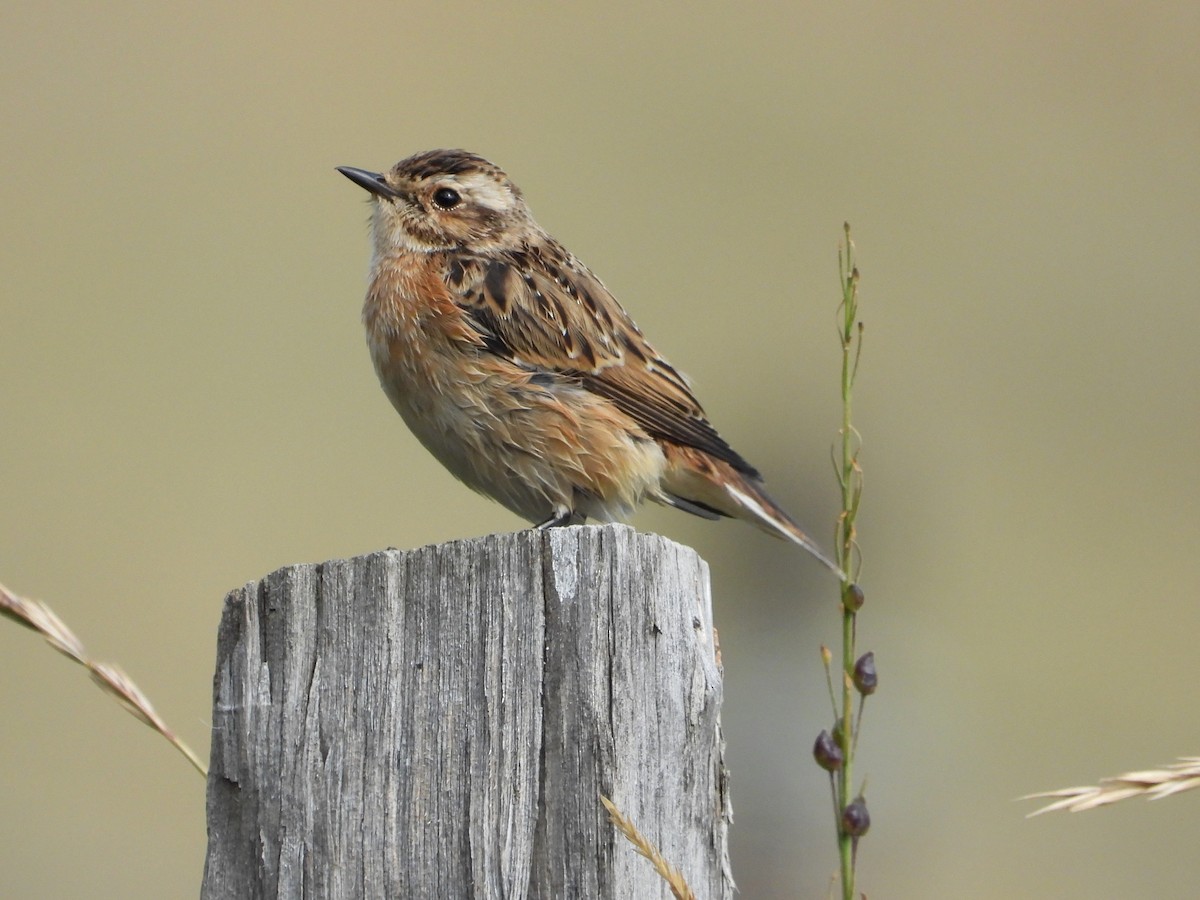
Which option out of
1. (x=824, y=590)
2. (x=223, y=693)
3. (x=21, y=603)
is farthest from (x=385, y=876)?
(x=824, y=590)

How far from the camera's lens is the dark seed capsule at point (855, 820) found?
6.03 feet

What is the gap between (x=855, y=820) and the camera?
1.85 metres

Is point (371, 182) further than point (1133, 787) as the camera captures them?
Yes

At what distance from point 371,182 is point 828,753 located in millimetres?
3789

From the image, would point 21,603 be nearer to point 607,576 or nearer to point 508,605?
point 508,605

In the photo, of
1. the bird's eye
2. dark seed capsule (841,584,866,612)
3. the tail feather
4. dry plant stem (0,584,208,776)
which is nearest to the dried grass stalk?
dark seed capsule (841,584,866,612)

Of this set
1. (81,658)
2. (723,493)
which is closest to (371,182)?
(723,493)

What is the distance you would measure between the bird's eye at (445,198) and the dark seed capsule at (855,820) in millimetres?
3800

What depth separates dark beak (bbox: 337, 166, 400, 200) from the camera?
5203 millimetres

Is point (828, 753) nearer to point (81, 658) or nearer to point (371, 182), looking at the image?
point (81, 658)

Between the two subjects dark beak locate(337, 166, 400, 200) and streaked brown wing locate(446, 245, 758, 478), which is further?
dark beak locate(337, 166, 400, 200)

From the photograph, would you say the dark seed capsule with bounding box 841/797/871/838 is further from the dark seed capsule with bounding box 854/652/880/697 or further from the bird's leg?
the bird's leg

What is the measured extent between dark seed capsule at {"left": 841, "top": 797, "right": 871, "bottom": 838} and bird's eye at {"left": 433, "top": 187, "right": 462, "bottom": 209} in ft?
12.5

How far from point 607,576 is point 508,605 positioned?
17 cm
